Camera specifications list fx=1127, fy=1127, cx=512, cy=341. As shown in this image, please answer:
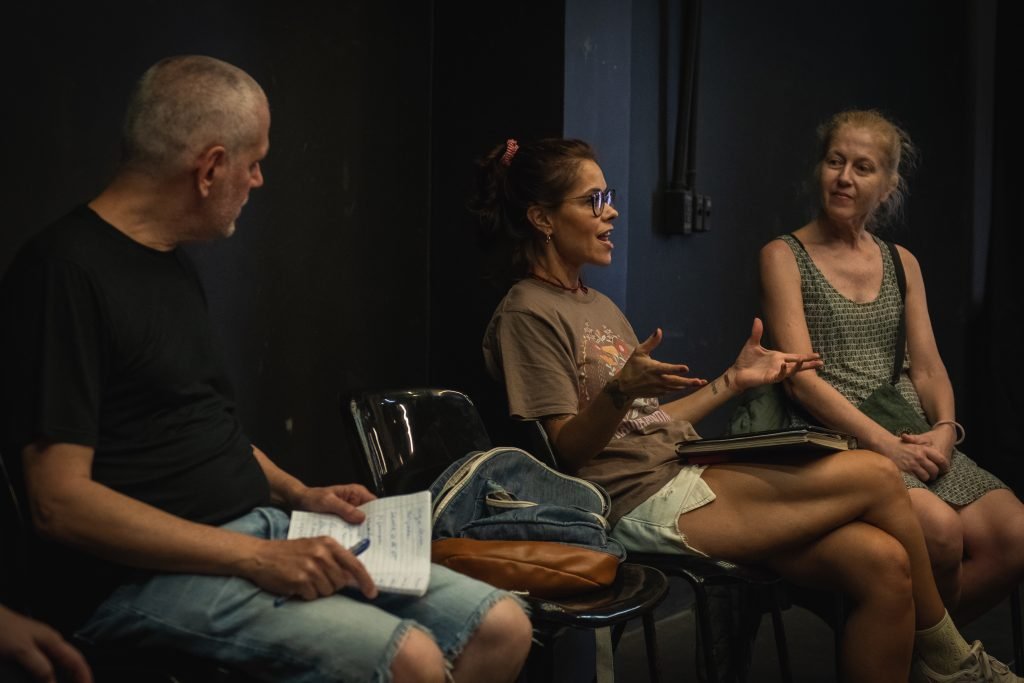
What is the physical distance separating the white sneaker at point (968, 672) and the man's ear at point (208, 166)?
1.78 m

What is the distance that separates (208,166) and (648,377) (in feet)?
3.08

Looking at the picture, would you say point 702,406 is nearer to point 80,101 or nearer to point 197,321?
point 197,321

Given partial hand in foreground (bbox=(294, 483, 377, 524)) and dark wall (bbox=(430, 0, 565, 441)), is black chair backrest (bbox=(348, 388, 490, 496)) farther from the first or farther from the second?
dark wall (bbox=(430, 0, 565, 441))

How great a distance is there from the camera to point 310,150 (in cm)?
276

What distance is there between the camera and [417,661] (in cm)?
158

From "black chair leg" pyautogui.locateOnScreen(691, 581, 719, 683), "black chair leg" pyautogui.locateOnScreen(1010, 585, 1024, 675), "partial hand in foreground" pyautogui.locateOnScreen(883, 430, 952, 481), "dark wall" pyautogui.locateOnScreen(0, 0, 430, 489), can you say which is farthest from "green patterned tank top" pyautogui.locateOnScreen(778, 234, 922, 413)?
"dark wall" pyautogui.locateOnScreen(0, 0, 430, 489)

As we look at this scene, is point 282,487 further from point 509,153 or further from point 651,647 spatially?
point 509,153

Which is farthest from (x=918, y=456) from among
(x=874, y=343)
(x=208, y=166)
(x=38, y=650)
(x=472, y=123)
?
(x=38, y=650)

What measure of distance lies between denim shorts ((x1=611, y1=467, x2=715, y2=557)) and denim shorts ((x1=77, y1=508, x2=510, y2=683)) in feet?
2.82

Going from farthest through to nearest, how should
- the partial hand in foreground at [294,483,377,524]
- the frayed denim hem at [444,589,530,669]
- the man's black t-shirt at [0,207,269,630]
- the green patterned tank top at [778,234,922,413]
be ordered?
the green patterned tank top at [778,234,922,413]
the partial hand in foreground at [294,483,377,524]
the frayed denim hem at [444,589,530,669]
the man's black t-shirt at [0,207,269,630]

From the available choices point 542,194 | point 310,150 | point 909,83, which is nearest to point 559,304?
point 542,194

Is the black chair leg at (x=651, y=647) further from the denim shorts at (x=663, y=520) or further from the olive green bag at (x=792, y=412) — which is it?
the olive green bag at (x=792, y=412)

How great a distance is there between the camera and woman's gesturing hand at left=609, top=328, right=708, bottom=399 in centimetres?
219

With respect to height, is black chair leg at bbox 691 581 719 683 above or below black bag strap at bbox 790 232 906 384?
below
